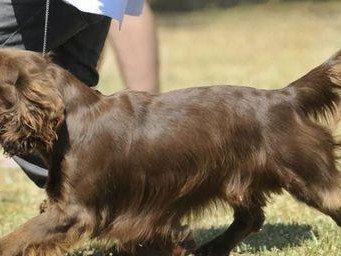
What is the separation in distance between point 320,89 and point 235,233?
3.26 ft

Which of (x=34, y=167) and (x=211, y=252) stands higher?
(x=34, y=167)

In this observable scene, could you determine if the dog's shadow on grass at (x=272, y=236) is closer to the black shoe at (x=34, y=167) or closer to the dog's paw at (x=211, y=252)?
the dog's paw at (x=211, y=252)

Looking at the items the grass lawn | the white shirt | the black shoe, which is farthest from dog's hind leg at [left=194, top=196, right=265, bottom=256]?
the white shirt

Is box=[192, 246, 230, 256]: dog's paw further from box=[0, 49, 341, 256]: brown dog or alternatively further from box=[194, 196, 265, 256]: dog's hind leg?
box=[0, 49, 341, 256]: brown dog

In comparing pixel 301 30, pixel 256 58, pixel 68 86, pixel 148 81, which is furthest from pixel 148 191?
pixel 301 30

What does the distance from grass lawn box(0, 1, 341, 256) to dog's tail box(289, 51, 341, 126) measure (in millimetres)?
733

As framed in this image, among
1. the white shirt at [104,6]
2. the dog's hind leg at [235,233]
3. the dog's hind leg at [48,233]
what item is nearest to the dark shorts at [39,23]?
the white shirt at [104,6]

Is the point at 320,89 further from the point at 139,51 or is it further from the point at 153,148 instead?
the point at 139,51

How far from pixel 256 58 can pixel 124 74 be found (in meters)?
11.4

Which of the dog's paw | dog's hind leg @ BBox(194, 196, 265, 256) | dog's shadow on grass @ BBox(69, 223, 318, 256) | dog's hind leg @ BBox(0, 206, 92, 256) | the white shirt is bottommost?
dog's shadow on grass @ BBox(69, 223, 318, 256)

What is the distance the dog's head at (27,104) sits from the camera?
13.5 feet

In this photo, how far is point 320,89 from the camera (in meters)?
4.79

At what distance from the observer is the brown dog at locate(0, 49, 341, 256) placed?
425cm

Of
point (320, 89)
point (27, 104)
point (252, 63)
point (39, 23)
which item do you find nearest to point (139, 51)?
point (39, 23)
